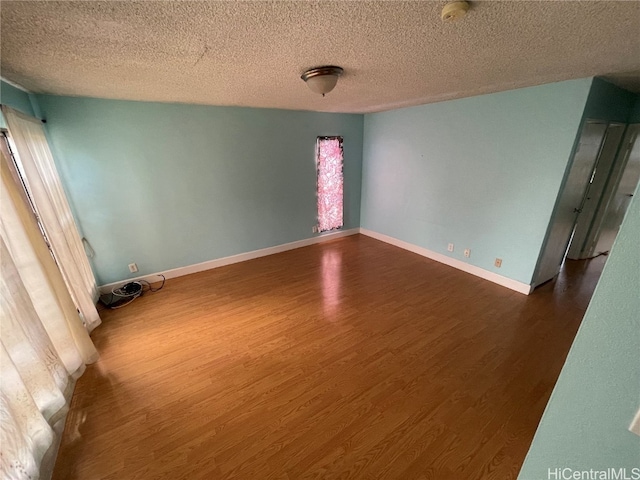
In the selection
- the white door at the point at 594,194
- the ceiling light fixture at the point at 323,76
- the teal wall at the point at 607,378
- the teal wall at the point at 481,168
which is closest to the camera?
the teal wall at the point at 607,378

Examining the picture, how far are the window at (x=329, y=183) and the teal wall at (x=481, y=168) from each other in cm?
67

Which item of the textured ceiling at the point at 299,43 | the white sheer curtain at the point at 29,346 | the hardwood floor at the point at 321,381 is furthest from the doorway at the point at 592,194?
the white sheer curtain at the point at 29,346

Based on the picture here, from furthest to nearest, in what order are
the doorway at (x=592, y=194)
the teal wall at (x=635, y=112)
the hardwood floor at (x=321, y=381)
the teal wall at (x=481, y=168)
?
1. the teal wall at (x=635, y=112)
2. the doorway at (x=592, y=194)
3. the teal wall at (x=481, y=168)
4. the hardwood floor at (x=321, y=381)

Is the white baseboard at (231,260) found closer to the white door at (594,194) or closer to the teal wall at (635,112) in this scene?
the white door at (594,194)

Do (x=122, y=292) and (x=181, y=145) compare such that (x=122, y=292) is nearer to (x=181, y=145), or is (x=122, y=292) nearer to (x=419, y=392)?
(x=181, y=145)

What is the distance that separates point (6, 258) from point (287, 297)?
212 cm

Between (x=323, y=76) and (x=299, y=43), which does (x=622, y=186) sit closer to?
(x=323, y=76)

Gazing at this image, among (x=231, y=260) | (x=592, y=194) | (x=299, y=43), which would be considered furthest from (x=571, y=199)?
(x=231, y=260)

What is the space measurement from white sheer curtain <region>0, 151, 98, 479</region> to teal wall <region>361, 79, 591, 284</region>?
4.04m

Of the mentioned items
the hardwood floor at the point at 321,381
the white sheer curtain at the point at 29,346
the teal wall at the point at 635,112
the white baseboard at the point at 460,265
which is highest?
the teal wall at the point at 635,112

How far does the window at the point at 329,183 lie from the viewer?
417 centimetres

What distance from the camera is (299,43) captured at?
1342mm

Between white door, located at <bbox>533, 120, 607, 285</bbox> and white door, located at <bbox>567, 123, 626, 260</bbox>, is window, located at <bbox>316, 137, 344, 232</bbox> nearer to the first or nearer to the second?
white door, located at <bbox>533, 120, 607, 285</bbox>

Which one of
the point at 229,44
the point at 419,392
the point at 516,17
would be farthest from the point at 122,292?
the point at 516,17
